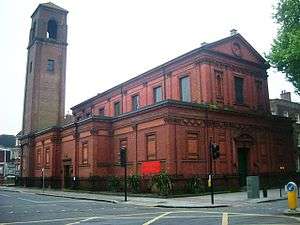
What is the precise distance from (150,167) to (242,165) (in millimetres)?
9047

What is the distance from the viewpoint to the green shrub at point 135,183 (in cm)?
3206

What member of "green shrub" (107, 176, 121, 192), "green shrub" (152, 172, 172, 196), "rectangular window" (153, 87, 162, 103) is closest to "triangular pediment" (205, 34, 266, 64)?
"rectangular window" (153, 87, 162, 103)

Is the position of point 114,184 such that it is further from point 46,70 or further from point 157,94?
point 46,70

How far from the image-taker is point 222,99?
34844mm

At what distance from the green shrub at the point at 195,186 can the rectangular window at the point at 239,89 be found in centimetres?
1013

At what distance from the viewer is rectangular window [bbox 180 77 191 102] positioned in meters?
35.6

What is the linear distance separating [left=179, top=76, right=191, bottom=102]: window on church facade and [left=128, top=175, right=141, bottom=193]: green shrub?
8.70 metres

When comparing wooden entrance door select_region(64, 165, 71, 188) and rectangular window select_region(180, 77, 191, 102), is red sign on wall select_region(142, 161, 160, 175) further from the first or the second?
wooden entrance door select_region(64, 165, 71, 188)

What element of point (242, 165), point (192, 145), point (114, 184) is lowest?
point (114, 184)

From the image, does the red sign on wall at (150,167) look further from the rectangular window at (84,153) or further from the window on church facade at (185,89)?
the rectangular window at (84,153)

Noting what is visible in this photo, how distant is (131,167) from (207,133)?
763cm

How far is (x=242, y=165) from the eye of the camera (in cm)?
3522

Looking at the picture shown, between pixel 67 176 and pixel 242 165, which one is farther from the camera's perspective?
pixel 67 176

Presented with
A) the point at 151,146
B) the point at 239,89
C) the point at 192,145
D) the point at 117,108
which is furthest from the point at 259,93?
the point at 117,108
